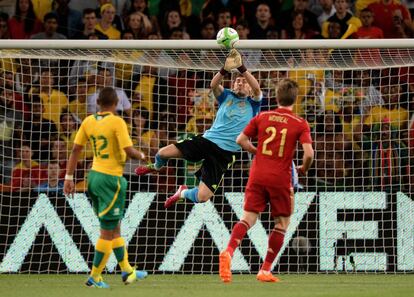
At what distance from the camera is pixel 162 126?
48.7 feet

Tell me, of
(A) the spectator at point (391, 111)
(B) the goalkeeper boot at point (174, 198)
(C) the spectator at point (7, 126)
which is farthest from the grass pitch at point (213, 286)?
(A) the spectator at point (391, 111)

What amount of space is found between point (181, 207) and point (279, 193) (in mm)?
3101

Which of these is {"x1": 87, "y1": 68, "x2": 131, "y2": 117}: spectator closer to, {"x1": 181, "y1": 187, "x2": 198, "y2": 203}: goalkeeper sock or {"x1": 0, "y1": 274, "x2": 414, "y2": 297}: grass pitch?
{"x1": 181, "y1": 187, "x2": 198, "y2": 203}: goalkeeper sock

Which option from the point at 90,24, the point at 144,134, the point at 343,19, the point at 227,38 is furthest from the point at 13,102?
the point at 343,19

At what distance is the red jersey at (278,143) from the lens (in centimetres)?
1095

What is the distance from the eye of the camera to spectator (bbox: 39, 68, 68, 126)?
14.4 meters

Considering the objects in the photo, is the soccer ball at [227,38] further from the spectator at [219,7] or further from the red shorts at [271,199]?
the spectator at [219,7]

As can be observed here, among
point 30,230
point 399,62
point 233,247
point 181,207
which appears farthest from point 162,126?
point 233,247

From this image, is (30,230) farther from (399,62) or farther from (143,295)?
(399,62)

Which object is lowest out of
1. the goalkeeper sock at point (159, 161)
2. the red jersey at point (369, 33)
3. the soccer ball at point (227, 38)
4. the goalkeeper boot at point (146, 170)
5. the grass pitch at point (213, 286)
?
the grass pitch at point (213, 286)

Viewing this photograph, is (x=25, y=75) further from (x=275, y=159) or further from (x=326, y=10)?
(x=326, y=10)

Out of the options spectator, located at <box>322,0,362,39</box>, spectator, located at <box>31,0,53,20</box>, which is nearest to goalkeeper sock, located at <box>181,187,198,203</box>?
spectator, located at <box>322,0,362,39</box>

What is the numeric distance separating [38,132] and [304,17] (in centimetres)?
487

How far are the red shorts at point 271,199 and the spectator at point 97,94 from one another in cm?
389
